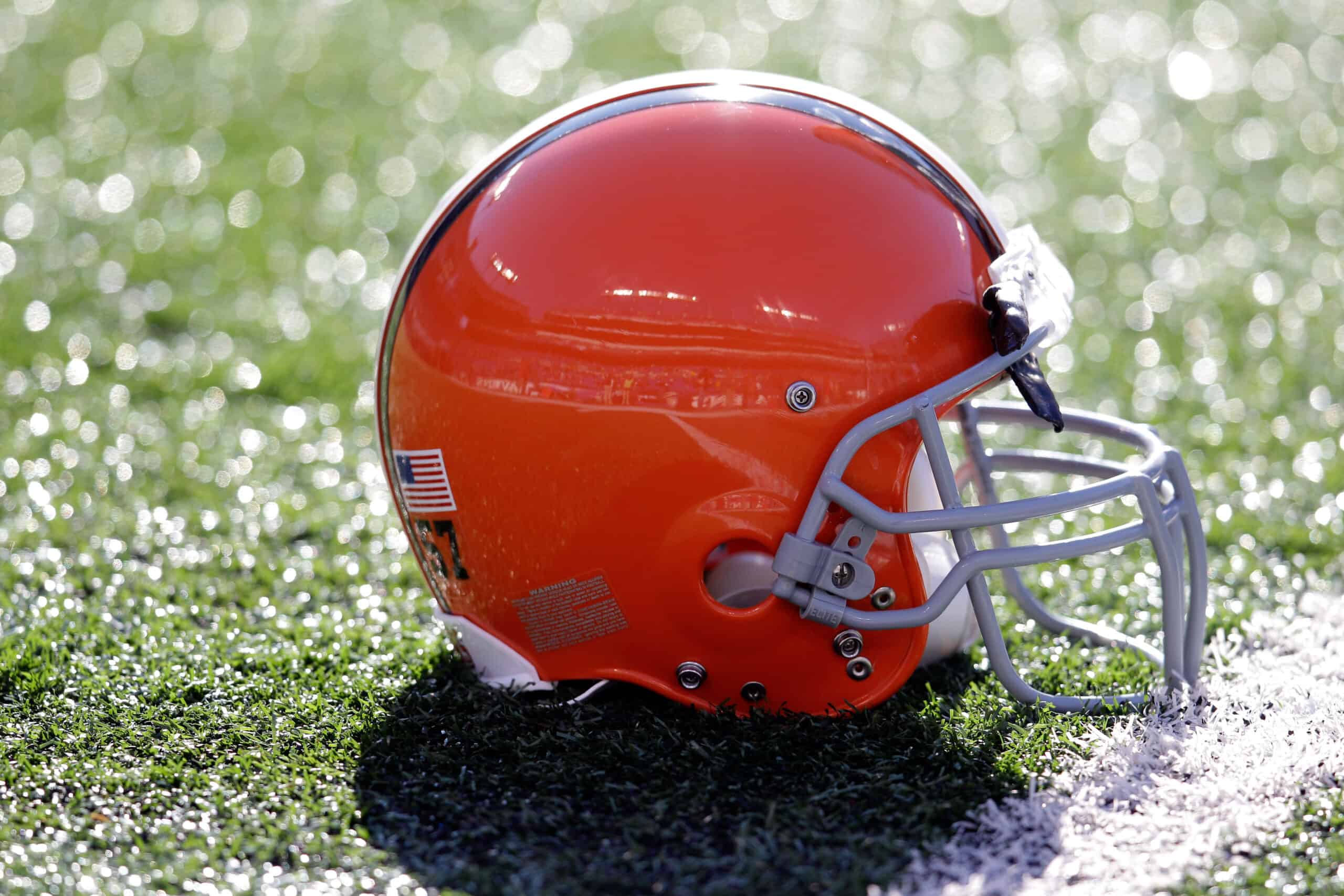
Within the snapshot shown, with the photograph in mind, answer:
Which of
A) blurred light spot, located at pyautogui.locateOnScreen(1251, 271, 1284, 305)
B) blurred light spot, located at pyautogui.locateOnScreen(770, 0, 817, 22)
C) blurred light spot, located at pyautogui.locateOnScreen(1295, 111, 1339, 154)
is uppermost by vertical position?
blurred light spot, located at pyautogui.locateOnScreen(1295, 111, 1339, 154)

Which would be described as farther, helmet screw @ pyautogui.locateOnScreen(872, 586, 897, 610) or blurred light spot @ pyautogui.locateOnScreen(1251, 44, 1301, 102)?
blurred light spot @ pyautogui.locateOnScreen(1251, 44, 1301, 102)

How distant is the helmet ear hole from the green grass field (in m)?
0.23

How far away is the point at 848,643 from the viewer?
258 centimetres

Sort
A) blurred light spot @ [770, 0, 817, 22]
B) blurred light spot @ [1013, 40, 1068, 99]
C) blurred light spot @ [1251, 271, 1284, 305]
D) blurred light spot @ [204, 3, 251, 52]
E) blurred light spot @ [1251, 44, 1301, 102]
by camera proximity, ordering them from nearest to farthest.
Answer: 1. blurred light spot @ [1251, 271, 1284, 305]
2. blurred light spot @ [1251, 44, 1301, 102]
3. blurred light spot @ [1013, 40, 1068, 99]
4. blurred light spot @ [204, 3, 251, 52]
5. blurred light spot @ [770, 0, 817, 22]

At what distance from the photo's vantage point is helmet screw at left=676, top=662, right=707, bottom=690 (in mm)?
2607

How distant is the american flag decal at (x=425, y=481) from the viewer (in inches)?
102

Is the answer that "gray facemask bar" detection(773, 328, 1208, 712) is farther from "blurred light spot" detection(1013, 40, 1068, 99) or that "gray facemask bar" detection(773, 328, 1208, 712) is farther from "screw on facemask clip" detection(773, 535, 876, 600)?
"blurred light spot" detection(1013, 40, 1068, 99)

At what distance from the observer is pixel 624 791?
2.49 metres

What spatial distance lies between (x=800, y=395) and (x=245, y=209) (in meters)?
3.79

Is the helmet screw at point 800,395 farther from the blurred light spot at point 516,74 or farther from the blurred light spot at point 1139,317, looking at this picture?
the blurred light spot at point 516,74

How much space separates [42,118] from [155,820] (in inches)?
188

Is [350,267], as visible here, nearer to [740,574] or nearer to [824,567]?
[740,574]

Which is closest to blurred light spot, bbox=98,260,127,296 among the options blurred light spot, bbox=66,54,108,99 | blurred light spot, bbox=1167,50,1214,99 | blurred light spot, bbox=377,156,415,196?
blurred light spot, bbox=377,156,415,196

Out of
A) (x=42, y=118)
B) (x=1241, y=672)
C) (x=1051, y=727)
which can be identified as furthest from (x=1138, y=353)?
(x=42, y=118)
